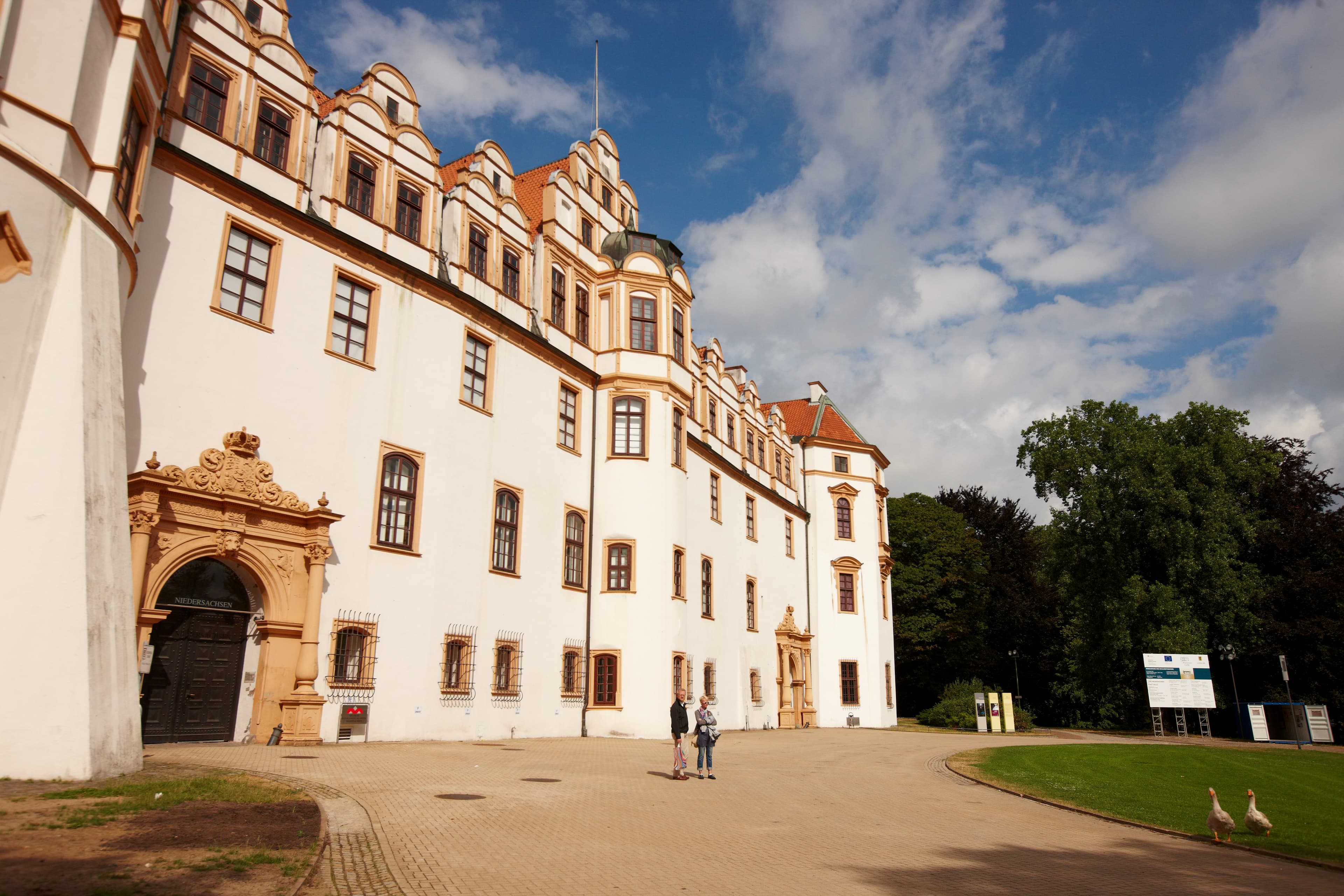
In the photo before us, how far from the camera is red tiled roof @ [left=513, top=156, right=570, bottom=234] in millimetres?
28625

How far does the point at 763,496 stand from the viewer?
136ft

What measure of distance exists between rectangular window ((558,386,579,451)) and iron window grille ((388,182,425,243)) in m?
6.54

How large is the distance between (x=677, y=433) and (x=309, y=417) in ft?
46.7

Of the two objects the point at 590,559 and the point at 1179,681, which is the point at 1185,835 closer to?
the point at 590,559

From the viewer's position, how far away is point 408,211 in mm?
22562

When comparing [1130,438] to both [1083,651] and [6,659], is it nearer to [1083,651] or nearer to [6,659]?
[1083,651]

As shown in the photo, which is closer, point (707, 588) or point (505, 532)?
point (505, 532)

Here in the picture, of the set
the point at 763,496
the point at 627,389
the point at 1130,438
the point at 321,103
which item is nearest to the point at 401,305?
the point at 321,103

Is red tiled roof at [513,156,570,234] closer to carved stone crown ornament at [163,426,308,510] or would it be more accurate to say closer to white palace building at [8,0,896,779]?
white palace building at [8,0,896,779]

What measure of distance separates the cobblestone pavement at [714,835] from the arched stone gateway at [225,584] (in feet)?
3.26

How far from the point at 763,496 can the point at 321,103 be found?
25.2 metres

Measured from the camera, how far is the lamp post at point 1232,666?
39.8m

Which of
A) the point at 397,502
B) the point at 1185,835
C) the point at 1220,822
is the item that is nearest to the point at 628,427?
the point at 397,502

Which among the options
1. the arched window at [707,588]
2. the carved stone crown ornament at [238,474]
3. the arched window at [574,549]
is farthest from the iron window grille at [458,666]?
the arched window at [707,588]
